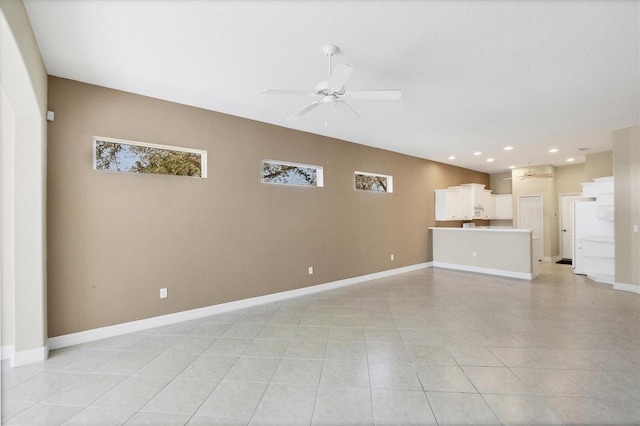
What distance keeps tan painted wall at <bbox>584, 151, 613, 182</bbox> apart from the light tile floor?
3754 mm

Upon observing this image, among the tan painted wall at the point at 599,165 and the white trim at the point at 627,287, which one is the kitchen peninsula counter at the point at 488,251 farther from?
the tan painted wall at the point at 599,165

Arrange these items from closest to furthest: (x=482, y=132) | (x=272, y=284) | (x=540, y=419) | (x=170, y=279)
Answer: (x=540, y=419) < (x=170, y=279) < (x=272, y=284) < (x=482, y=132)

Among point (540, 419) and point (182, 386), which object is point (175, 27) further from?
point (540, 419)

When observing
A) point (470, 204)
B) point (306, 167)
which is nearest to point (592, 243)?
point (470, 204)

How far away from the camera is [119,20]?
2.07 metres

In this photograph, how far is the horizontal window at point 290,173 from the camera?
4.40 meters

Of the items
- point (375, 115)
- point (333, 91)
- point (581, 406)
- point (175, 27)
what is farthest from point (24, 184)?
point (581, 406)

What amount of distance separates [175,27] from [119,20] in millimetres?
400

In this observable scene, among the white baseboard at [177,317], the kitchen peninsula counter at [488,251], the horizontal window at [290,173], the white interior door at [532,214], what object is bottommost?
the white baseboard at [177,317]

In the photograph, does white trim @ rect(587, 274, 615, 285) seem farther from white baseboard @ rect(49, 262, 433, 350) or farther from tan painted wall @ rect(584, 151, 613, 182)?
white baseboard @ rect(49, 262, 433, 350)

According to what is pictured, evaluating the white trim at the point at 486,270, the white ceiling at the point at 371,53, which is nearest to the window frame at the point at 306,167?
the white ceiling at the point at 371,53

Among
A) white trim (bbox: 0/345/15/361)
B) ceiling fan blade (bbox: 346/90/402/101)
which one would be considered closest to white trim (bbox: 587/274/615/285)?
ceiling fan blade (bbox: 346/90/402/101)

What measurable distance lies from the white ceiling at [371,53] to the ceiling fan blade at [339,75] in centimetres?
37

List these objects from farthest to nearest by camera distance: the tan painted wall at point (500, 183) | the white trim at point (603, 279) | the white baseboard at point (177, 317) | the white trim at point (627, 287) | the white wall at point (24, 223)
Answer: the tan painted wall at point (500, 183) → the white trim at point (603, 279) → the white trim at point (627, 287) → the white baseboard at point (177, 317) → the white wall at point (24, 223)
